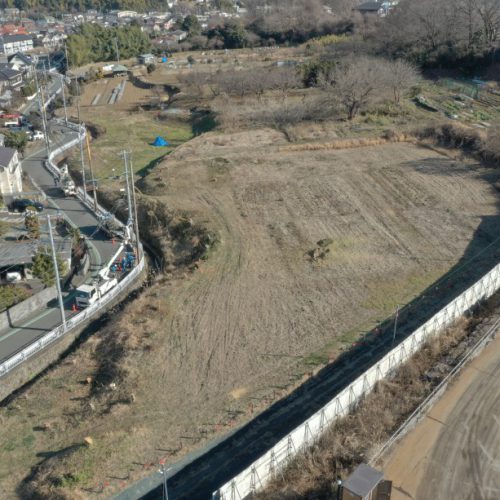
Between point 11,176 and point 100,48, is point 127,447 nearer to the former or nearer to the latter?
point 11,176

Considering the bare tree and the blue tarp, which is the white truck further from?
the bare tree

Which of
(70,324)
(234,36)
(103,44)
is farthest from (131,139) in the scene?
(234,36)

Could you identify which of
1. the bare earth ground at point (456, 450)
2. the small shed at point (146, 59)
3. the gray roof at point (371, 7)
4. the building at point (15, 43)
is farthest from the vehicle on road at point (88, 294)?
the building at point (15, 43)

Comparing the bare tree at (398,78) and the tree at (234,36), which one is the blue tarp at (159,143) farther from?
the tree at (234,36)

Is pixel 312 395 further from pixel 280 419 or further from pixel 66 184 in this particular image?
pixel 66 184

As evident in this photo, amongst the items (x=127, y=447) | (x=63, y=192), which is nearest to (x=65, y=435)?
(x=127, y=447)

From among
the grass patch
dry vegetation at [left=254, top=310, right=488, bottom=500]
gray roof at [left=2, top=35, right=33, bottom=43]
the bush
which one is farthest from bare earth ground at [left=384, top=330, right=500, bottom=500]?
gray roof at [left=2, top=35, right=33, bottom=43]
